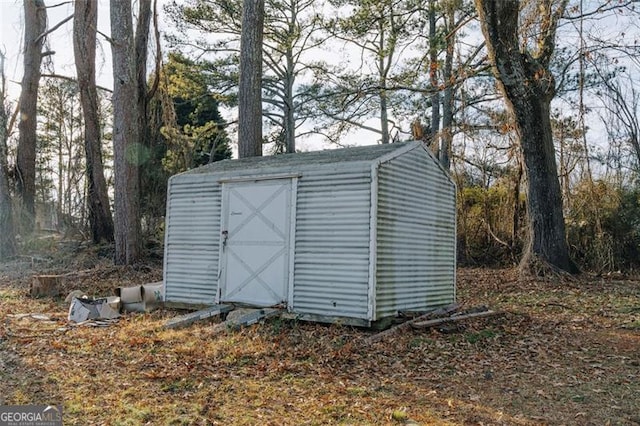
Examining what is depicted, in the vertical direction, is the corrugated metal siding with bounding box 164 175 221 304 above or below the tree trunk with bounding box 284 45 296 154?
below

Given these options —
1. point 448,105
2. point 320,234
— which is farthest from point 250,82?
point 448,105

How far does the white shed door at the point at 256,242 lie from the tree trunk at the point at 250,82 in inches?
163

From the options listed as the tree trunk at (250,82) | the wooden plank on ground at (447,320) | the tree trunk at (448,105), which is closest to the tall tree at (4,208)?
the tree trunk at (250,82)

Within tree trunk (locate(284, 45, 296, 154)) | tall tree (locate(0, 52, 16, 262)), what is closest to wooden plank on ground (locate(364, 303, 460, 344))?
tree trunk (locate(284, 45, 296, 154))

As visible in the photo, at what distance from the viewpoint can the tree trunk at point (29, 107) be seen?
15.8 metres

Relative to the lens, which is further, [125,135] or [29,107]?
[29,107]

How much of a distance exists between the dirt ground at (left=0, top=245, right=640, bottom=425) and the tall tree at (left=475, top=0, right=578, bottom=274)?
2903 millimetres

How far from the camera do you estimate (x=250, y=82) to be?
1212cm

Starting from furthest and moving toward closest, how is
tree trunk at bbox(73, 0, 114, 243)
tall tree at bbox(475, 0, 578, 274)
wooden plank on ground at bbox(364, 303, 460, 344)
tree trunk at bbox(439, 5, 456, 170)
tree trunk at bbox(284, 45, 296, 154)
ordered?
1. tree trunk at bbox(284, 45, 296, 154)
2. tree trunk at bbox(439, 5, 456, 170)
3. tree trunk at bbox(73, 0, 114, 243)
4. tall tree at bbox(475, 0, 578, 274)
5. wooden plank on ground at bbox(364, 303, 460, 344)

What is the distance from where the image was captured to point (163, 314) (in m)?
8.17

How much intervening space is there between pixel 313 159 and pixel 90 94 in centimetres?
1013

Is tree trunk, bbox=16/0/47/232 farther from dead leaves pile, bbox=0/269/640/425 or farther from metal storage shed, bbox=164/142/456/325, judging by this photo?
metal storage shed, bbox=164/142/456/325

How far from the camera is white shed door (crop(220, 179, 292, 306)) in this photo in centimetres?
740

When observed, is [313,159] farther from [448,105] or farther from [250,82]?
[448,105]
